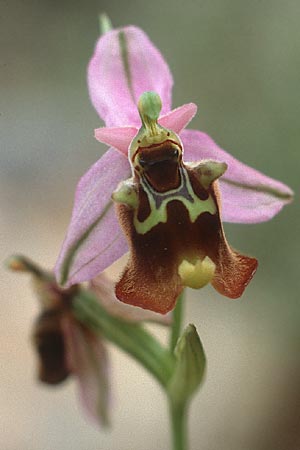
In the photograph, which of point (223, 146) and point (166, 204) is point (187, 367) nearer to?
point (166, 204)

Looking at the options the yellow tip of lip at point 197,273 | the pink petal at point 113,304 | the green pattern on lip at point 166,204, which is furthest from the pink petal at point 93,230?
the pink petal at point 113,304

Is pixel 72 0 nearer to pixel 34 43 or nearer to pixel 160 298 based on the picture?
pixel 34 43

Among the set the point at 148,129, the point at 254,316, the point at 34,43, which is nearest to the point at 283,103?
the point at 254,316

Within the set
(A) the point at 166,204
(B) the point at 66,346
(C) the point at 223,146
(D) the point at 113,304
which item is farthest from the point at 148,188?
(C) the point at 223,146

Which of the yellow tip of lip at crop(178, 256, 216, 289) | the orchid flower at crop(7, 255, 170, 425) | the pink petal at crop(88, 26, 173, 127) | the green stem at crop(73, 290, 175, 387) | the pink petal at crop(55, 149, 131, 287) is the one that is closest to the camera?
the yellow tip of lip at crop(178, 256, 216, 289)

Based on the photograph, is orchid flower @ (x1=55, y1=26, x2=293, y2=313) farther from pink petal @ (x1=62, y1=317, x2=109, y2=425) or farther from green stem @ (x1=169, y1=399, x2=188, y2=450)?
pink petal @ (x1=62, y1=317, x2=109, y2=425)

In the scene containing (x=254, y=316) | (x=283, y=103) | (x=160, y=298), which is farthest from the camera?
(x=283, y=103)

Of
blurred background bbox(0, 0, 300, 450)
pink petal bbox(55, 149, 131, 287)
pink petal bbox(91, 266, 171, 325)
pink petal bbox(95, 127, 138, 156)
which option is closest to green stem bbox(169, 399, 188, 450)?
pink petal bbox(91, 266, 171, 325)

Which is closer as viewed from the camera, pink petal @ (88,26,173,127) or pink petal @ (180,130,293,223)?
pink petal @ (180,130,293,223)
